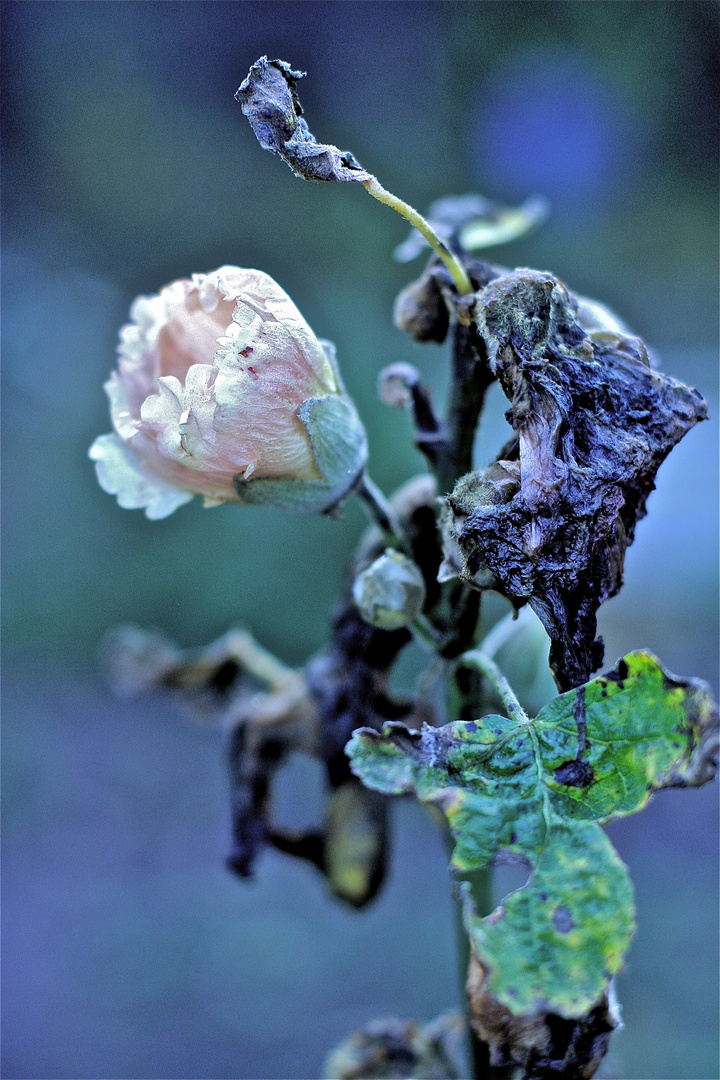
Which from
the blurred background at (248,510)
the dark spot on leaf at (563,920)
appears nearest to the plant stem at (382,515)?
the dark spot on leaf at (563,920)

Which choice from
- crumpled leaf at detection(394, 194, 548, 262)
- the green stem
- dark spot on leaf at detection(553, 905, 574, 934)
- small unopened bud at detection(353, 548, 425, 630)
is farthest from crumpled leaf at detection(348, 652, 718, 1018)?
crumpled leaf at detection(394, 194, 548, 262)

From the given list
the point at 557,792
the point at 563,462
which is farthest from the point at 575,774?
the point at 563,462

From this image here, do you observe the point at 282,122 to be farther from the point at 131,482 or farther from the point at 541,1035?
the point at 541,1035

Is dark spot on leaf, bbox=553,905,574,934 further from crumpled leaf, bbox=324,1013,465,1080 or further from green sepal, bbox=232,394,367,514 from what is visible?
crumpled leaf, bbox=324,1013,465,1080

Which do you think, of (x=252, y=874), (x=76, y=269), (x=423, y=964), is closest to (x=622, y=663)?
(x=252, y=874)

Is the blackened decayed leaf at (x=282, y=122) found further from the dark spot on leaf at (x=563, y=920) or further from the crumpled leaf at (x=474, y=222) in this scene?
the dark spot on leaf at (x=563, y=920)

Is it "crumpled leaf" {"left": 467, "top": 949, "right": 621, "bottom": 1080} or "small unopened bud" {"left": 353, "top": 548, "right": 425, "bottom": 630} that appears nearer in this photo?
"crumpled leaf" {"left": 467, "top": 949, "right": 621, "bottom": 1080}
